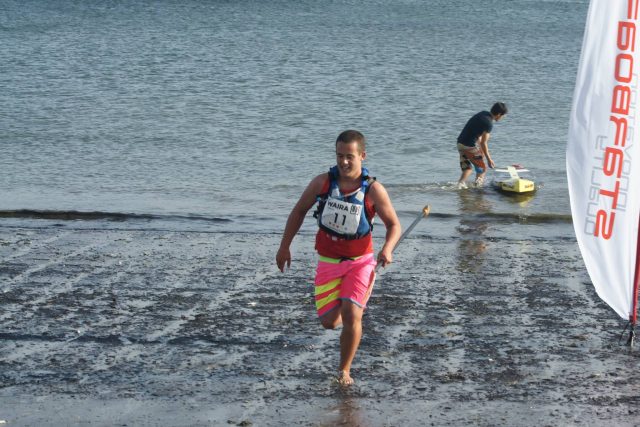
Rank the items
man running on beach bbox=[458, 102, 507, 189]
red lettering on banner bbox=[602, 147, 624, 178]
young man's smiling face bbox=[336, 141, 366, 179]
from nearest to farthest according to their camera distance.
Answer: young man's smiling face bbox=[336, 141, 366, 179] < red lettering on banner bbox=[602, 147, 624, 178] < man running on beach bbox=[458, 102, 507, 189]

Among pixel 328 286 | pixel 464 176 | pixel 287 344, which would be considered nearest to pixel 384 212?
pixel 328 286

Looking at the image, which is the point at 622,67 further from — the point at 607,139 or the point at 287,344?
the point at 287,344

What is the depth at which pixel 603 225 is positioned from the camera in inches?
264

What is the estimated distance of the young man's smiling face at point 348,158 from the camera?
6305 mm

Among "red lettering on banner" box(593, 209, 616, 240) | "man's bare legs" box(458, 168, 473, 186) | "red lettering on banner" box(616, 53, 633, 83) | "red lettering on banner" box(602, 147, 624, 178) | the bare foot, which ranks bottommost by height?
"man's bare legs" box(458, 168, 473, 186)

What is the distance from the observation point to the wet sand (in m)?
6.02

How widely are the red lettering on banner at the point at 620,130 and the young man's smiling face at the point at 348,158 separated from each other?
1.56 meters

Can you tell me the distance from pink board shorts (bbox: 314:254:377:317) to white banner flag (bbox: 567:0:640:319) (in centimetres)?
138

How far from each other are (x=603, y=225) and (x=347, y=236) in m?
1.63

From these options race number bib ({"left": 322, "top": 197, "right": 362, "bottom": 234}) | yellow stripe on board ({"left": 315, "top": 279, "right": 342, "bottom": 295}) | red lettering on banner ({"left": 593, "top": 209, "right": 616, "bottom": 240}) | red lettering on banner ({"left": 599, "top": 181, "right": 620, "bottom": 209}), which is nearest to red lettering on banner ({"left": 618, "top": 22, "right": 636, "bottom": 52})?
red lettering on banner ({"left": 599, "top": 181, "right": 620, "bottom": 209})

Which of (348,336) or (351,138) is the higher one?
(351,138)

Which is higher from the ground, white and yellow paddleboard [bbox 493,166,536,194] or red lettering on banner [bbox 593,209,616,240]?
red lettering on banner [bbox 593,209,616,240]

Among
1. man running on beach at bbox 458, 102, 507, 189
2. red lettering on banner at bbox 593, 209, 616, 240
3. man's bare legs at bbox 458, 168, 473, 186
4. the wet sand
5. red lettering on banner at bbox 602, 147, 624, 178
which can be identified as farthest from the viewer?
man's bare legs at bbox 458, 168, 473, 186

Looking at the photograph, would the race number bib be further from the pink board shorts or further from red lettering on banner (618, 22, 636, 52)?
red lettering on banner (618, 22, 636, 52)
